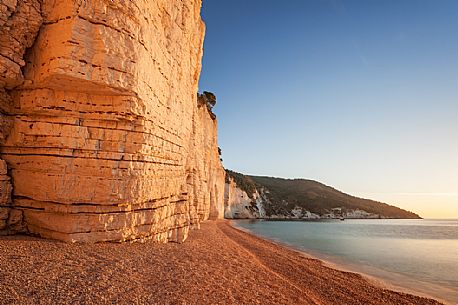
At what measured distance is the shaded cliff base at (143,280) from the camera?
5.22 m

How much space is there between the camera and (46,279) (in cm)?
544

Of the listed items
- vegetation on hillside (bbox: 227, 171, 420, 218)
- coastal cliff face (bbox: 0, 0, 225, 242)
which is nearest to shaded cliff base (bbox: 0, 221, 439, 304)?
coastal cliff face (bbox: 0, 0, 225, 242)

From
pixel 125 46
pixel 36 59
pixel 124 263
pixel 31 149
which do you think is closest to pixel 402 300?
pixel 124 263

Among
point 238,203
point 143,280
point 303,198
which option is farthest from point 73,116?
point 303,198

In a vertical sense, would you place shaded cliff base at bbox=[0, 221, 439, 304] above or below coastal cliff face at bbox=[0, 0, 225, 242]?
below

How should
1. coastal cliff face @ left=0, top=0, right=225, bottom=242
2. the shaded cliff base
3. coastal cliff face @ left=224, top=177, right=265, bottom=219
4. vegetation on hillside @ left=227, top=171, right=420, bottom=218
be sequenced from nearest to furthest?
1. the shaded cliff base
2. coastal cliff face @ left=0, top=0, right=225, bottom=242
3. coastal cliff face @ left=224, top=177, right=265, bottom=219
4. vegetation on hillside @ left=227, top=171, right=420, bottom=218

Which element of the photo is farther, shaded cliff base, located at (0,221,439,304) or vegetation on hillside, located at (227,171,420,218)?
vegetation on hillside, located at (227,171,420,218)

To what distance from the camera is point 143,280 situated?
21.3 feet

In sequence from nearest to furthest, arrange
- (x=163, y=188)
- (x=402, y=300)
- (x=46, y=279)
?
(x=46, y=279) → (x=402, y=300) → (x=163, y=188)

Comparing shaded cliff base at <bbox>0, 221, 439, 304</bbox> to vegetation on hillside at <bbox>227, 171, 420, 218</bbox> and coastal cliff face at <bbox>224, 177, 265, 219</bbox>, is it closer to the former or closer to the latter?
coastal cliff face at <bbox>224, 177, 265, 219</bbox>

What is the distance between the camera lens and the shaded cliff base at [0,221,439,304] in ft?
17.1

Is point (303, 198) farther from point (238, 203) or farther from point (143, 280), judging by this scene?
point (143, 280)

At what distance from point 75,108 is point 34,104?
122 centimetres

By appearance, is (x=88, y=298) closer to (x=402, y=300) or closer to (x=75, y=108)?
(x=75, y=108)
